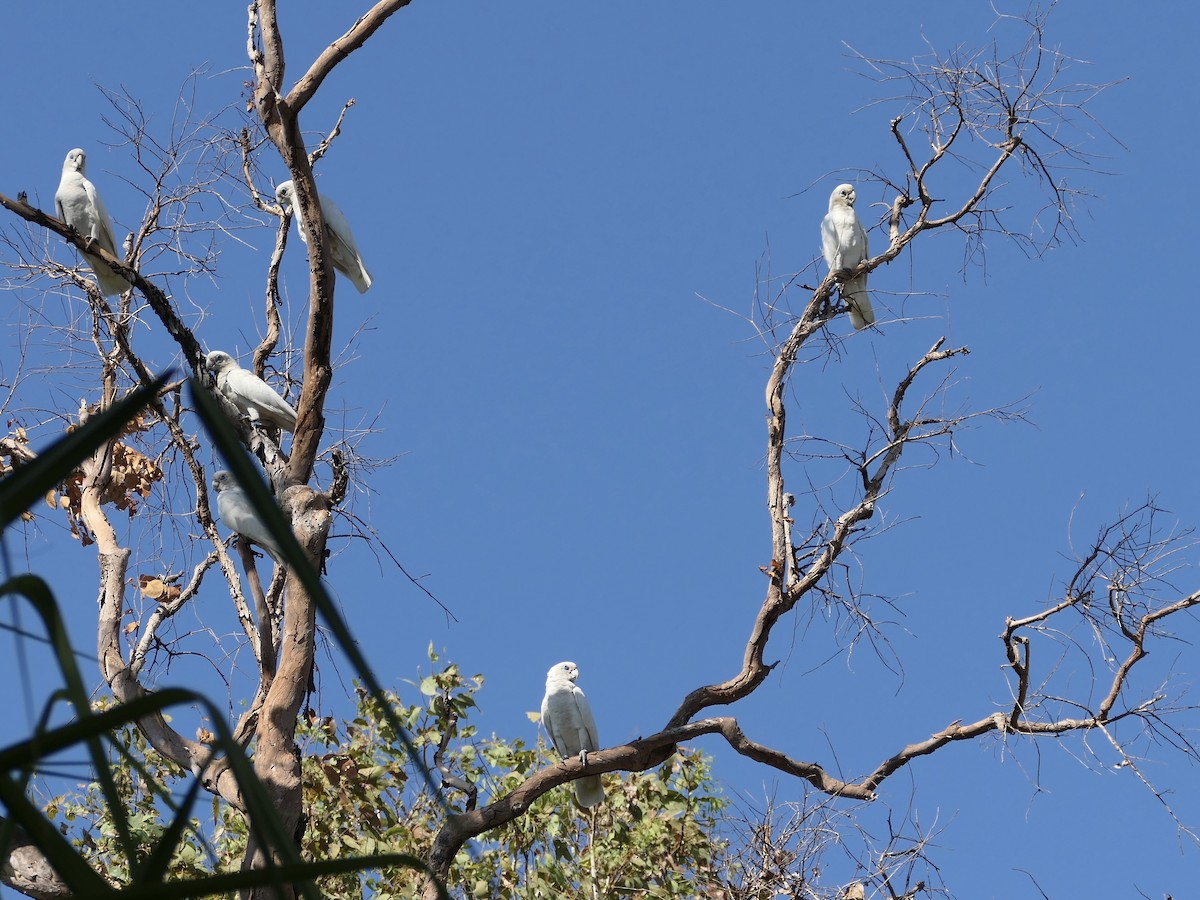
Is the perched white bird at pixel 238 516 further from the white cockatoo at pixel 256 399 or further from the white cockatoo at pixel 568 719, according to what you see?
the white cockatoo at pixel 568 719

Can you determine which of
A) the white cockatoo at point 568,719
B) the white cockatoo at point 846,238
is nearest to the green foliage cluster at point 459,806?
the white cockatoo at point 568,719

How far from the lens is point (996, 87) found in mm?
5980

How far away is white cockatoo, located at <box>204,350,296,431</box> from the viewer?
597cm

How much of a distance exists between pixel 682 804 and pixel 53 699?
22.4 ft

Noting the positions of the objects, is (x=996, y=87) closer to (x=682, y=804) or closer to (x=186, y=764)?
(x=682, y=804)

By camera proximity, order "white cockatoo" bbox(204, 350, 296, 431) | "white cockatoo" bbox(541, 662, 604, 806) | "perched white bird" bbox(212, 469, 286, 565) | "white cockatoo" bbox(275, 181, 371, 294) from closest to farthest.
Answer: "perched white bird" bbox(212, 469, 286, 565) → "white cockatoo" bbox(204, 350, 296, 431) → "white cockatoo" bbox(275, 181, 371, 294) → "white cockatoo" bbox(541, 662, 604, 806)

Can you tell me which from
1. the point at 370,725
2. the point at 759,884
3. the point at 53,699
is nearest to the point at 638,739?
the point at 759,884

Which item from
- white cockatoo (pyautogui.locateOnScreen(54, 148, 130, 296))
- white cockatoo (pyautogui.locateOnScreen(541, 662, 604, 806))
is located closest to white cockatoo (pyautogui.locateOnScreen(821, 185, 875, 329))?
white cockatoo (pyautogui.locateOnScreen(541, 662, 604, 806))

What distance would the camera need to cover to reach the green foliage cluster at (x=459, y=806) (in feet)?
21.0

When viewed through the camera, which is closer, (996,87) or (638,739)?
(638,739)

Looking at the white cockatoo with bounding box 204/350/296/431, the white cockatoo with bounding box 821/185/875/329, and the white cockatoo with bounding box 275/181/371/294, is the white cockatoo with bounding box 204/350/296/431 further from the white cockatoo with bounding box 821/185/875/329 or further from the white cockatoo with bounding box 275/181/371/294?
the white cockatoo with bounding box 821/185/875/329

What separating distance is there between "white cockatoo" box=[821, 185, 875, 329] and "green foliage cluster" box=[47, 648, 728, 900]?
8.30ft

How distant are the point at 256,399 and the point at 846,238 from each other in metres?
3.94

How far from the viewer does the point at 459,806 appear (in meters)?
6.04
